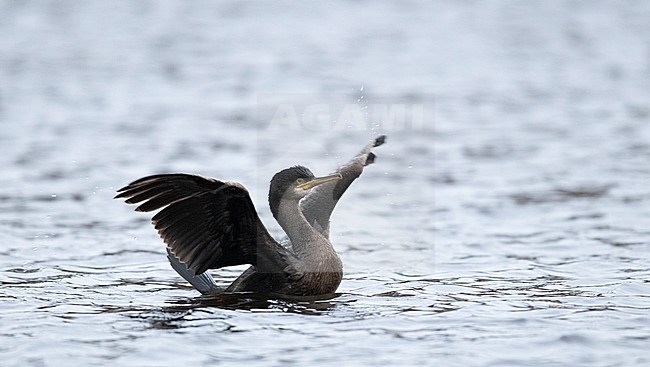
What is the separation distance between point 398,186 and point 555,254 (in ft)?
9.75

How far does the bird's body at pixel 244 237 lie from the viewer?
7613 mm

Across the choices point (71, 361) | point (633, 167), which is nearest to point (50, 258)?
point (71, 361)

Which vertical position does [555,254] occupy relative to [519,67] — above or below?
below

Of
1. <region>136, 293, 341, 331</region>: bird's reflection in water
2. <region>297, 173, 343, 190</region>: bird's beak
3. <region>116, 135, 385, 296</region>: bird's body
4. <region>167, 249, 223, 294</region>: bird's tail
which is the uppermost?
<region>297, 173, 343, 190</region>: bird's beak

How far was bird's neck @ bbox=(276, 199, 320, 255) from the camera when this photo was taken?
8.12 meters

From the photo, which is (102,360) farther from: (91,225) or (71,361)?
(91,225)

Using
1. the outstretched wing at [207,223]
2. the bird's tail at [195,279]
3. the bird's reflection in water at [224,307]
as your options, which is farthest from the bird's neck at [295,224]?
the bird's tail at [195,279]

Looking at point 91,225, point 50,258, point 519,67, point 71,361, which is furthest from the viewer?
point 519,67

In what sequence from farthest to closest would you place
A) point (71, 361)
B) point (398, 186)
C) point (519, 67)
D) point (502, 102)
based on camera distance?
1. point (519, 67)
2. point (502, 102)
3. point (398, 186)
4. point (71, 361)

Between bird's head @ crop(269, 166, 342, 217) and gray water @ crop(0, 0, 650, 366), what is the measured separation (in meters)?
0.75

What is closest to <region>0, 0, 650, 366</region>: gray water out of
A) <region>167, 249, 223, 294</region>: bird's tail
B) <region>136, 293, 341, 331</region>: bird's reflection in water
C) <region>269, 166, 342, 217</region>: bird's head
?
<region>136, 293, 341, 331</region>: bird's reflection in water

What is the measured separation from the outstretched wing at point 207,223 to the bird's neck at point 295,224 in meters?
0.12

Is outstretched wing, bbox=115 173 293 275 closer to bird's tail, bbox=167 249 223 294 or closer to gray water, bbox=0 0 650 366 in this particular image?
bird's tail, bbox=167 249 223 294

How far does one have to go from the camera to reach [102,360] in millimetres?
6543
